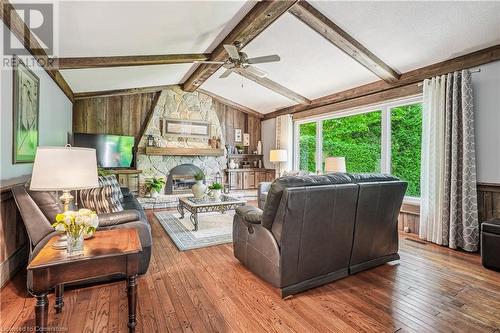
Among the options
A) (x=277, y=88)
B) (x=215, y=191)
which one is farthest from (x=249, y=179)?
(x=215, y=191)

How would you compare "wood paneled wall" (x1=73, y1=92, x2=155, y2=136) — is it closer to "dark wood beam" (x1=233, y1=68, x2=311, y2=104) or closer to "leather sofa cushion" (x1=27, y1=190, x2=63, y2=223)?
"dark wood beam" (x1=233, y1=68, x2=311, y2=104)

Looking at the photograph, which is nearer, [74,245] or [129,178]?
[74,245]

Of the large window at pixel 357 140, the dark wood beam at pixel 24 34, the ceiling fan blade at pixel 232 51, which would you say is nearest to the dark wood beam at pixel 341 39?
the ceiling fan blade at pixel 232 51

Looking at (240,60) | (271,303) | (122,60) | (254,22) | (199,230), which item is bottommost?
(271,303)

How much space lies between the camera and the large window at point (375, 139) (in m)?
4.39

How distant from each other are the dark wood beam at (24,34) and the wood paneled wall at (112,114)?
2.14m

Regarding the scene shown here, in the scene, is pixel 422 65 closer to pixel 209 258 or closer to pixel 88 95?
pixel 209 258

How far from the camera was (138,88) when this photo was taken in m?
6.31

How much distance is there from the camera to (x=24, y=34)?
2.63 metres

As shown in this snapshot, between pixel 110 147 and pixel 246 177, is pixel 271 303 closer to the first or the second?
pixel 110 147

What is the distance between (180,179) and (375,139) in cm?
487

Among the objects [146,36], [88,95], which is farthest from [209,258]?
[88,95]

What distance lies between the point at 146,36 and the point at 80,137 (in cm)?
331

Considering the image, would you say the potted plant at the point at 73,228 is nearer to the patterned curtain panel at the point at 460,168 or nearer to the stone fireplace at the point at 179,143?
the patterned curtain panel at the point at 460,168
